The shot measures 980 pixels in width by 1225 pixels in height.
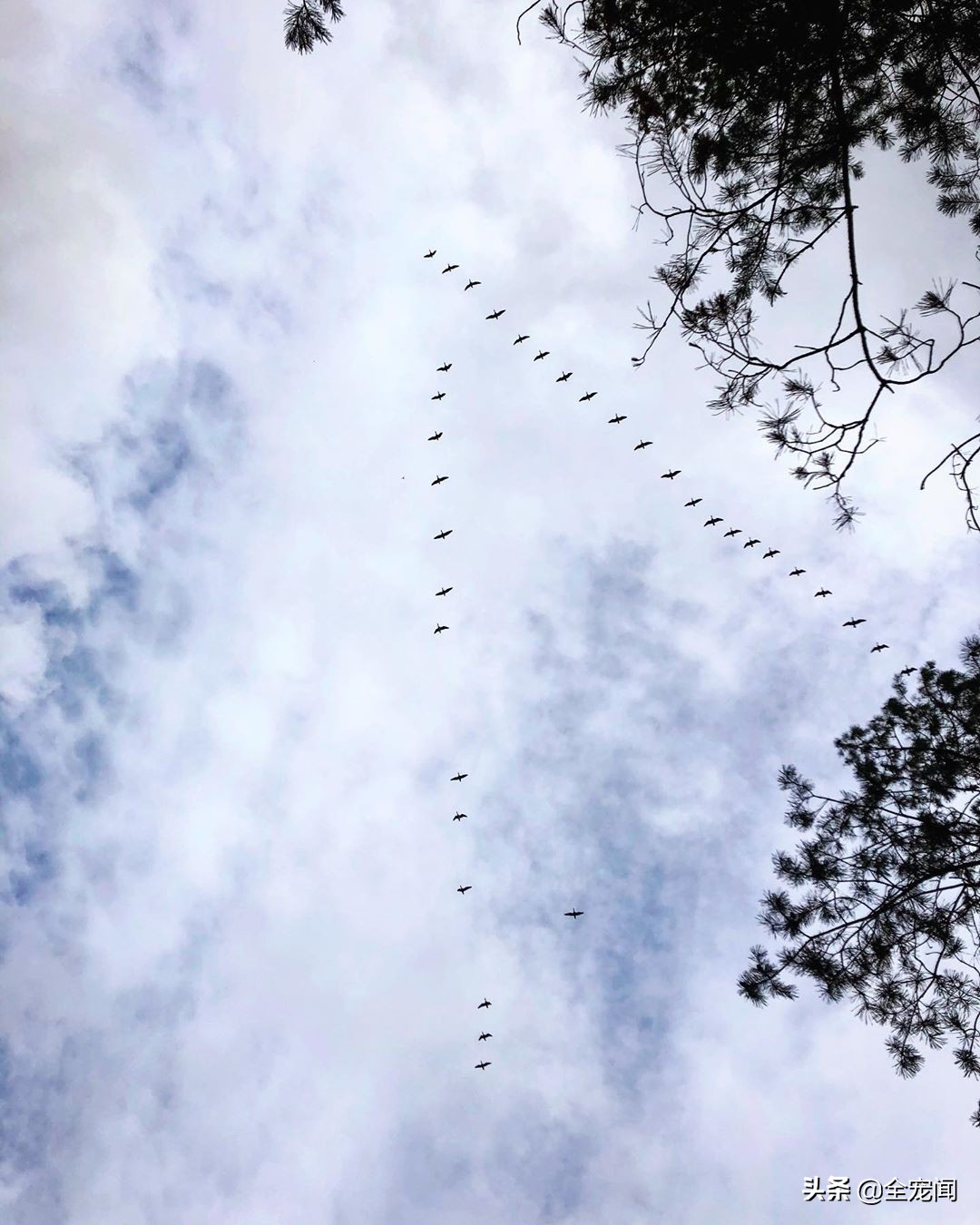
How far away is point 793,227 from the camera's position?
6539mm

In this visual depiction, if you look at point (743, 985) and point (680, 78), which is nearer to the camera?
point (680, 78)

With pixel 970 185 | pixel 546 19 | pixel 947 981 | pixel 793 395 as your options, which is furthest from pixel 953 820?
pixel 546 19

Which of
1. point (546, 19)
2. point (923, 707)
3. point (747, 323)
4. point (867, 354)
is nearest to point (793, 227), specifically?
point (747, 323)

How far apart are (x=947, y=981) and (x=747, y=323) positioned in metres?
7.73

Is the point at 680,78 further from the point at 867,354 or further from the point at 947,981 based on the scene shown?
the point at 947,981

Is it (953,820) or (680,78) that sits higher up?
(680,78)

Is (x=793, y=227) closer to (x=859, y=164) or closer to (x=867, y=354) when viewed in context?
(x=859, y=164)

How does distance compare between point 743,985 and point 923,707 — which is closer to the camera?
point 743,985

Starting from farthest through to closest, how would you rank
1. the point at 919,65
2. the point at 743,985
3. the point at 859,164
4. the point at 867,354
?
the point at 743,985, the point at 859,164, the point at 919,65, the point at 867,354

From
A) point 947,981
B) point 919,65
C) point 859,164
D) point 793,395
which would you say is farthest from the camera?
point 947,981

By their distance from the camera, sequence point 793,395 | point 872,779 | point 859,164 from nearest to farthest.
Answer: point 793,395
point 859,164
point 872,779

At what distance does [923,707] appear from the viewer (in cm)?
966

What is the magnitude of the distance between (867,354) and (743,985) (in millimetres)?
7571

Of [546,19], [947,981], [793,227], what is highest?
[546,19]
